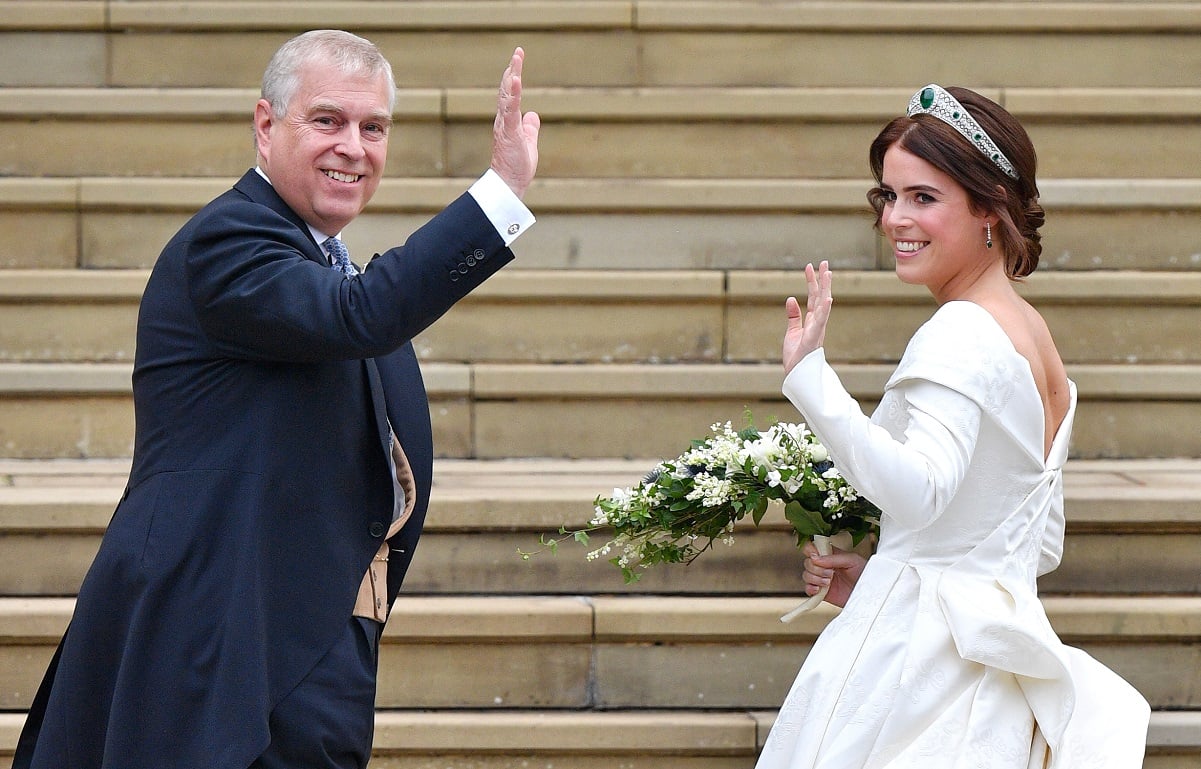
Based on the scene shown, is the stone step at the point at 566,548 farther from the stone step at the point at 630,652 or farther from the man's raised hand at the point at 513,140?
the man's raised hand at the point at 513,140

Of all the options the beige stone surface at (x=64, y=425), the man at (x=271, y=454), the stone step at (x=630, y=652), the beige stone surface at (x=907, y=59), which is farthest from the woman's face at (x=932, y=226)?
the beige stone surface at (x=64, y=425)

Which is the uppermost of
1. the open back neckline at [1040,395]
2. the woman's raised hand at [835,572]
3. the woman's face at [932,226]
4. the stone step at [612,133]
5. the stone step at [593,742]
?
the stone step at [612,133]

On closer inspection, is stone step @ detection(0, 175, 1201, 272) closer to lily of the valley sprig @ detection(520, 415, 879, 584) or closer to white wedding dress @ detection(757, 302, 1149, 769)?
lily of the valley sprig @ detection(520, 415, 879, 584)

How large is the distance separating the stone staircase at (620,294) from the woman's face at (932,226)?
1.61 m

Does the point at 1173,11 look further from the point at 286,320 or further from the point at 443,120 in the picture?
the point at 286,320

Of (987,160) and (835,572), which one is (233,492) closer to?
(835,572)

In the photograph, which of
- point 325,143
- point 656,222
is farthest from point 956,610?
point 656,222

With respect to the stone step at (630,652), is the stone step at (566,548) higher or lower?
higher

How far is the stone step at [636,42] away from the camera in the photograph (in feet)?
18.1

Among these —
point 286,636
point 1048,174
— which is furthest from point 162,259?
point 1048,174

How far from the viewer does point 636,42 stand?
219 inches

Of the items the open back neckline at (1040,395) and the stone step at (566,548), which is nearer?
the open back neckline at (1040,395)

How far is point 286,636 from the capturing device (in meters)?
2.35

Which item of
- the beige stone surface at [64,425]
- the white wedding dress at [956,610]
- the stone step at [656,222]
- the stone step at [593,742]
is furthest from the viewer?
the stone step at [656,222]
